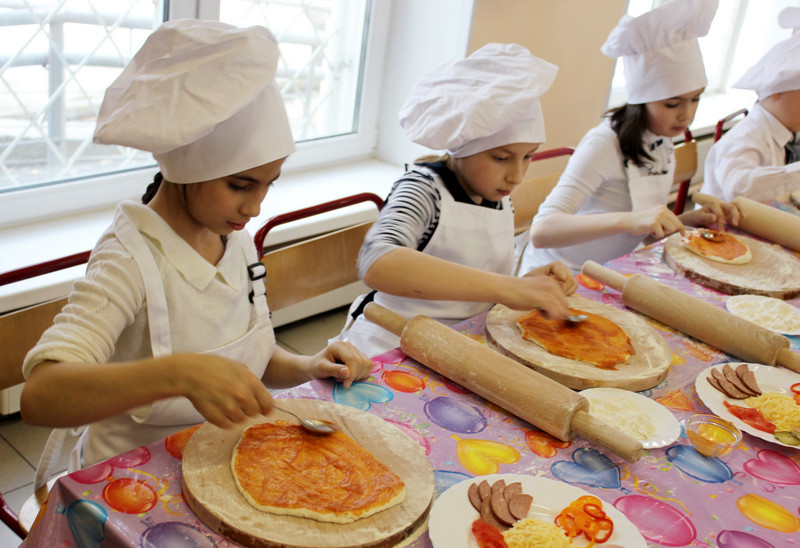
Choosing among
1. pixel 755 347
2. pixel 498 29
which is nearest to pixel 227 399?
pixel 755 347

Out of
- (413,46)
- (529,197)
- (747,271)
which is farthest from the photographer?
(413,46)

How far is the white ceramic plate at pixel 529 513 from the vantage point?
0.86 meters

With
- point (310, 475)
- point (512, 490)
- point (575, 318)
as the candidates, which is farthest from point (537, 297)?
point (310, 475)

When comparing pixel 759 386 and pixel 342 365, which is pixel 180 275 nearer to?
pixel 342 365

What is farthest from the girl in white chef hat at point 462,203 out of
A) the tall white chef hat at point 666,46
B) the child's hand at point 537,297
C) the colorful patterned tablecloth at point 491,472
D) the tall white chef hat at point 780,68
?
the tall white chef hat at point 780,68

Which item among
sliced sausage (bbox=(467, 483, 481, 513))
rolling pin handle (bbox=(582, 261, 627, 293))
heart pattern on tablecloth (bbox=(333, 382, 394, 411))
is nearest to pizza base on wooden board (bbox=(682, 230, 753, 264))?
rolling pin handle (bbox=(582, 261, 627, 293))

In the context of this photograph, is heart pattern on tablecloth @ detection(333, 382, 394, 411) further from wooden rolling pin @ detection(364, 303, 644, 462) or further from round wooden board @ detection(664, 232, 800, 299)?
round wooden board @ detection(664, 232, 800, 299)

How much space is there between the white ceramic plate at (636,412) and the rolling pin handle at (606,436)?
0.26 ft

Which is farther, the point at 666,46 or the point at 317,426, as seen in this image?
the point at 666,46

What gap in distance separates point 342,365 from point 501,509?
0.38 m

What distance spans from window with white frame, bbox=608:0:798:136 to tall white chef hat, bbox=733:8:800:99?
2430 mm

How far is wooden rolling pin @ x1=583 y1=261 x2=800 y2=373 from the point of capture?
1.37m

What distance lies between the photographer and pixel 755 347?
138 cm

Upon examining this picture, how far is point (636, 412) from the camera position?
1170 mm
